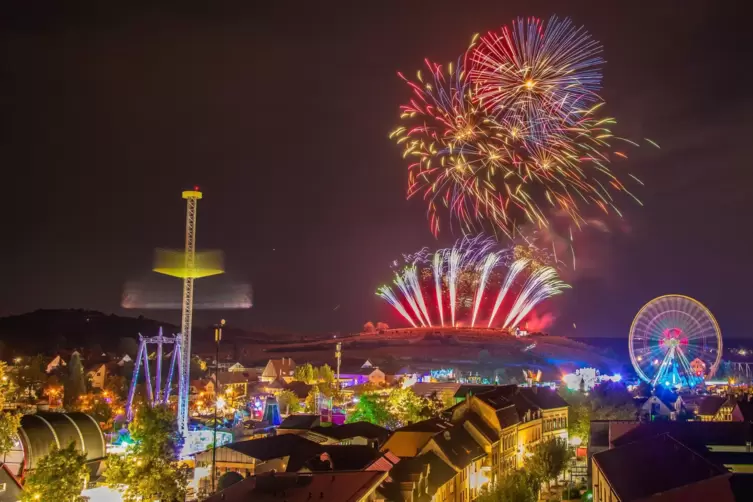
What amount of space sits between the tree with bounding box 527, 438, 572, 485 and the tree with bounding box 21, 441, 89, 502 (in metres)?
19.5

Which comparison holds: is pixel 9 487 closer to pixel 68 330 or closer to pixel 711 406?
pixel 711 406

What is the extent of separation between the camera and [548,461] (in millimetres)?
34531

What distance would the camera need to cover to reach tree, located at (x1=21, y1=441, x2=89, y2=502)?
2720 cm

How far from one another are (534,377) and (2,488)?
269 ft

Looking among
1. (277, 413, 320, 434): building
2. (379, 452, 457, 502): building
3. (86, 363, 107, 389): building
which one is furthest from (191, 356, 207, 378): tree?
(379, 452, 457, 502): building

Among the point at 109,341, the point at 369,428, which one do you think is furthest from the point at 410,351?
the point at 369,428

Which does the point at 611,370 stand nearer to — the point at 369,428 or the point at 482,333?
the point at 482,333

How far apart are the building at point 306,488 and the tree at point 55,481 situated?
25.6ft

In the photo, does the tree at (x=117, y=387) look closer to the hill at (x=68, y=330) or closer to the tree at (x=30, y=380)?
the tree at (x=30, y=380)

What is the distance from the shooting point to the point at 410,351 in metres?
134

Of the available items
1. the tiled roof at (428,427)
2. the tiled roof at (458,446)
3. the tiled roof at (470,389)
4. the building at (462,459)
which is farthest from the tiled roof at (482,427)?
the tiled roof at (470,389)

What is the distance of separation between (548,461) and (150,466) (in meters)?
18.5

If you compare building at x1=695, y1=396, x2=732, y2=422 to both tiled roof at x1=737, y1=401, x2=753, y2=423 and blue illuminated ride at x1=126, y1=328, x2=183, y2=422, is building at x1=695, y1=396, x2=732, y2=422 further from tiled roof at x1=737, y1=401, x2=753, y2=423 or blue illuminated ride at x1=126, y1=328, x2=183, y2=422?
blue illuminated ride at x1=126, y1=328, x2=183, y2=422

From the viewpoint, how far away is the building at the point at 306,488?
2192 centimetres
